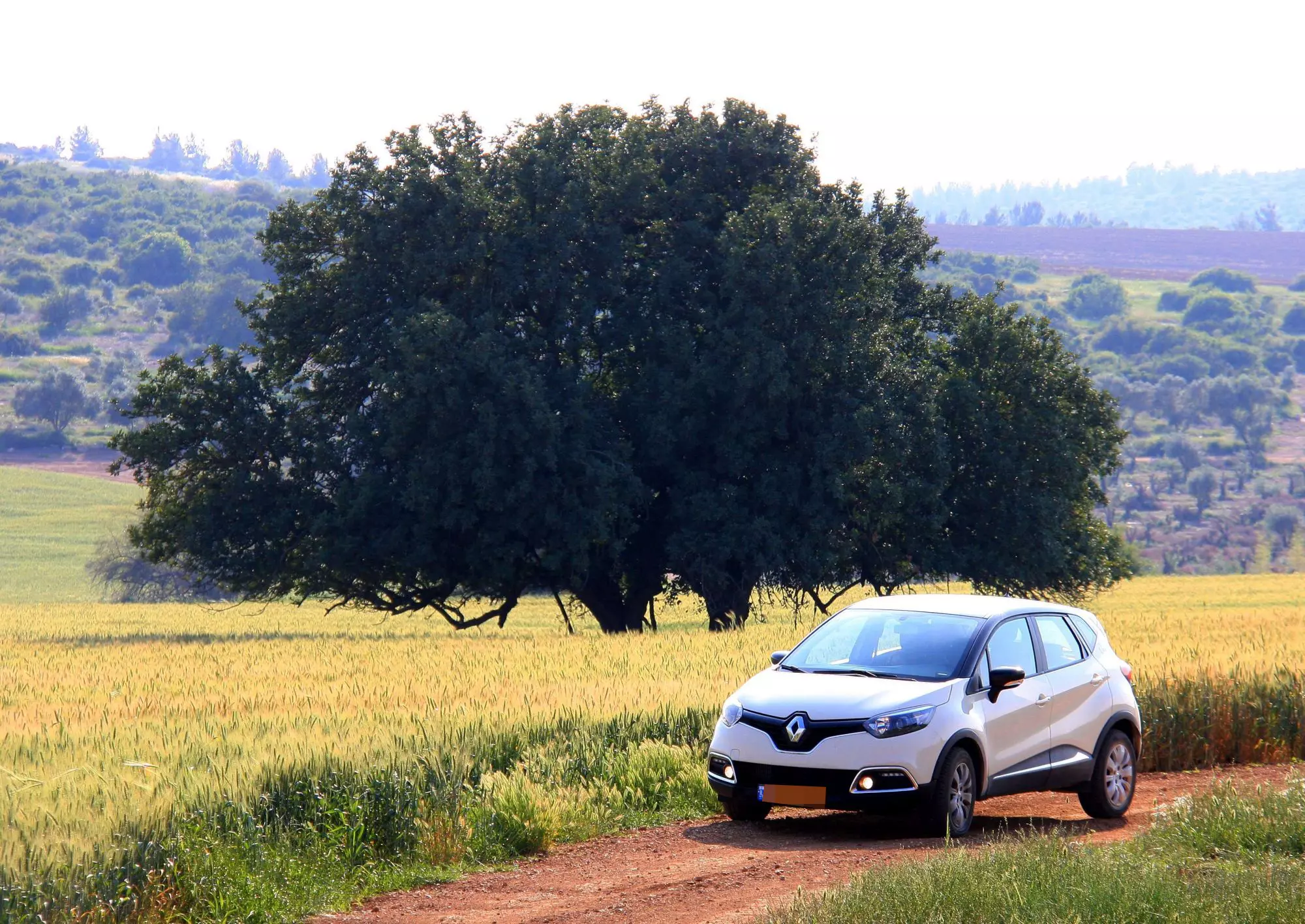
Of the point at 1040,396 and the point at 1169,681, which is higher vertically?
the point at 1040,396

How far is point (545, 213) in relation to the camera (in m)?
29.4

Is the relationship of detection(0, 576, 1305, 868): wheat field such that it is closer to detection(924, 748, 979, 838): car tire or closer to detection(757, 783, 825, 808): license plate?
detection(757, 783, 825, 808): license plate

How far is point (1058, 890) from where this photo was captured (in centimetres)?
736

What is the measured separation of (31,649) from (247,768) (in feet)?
55.4

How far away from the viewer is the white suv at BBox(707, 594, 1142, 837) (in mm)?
10250

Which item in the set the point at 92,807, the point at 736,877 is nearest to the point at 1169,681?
the point at 736,877

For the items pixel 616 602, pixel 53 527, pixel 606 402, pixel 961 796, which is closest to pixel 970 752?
pixel 961 796

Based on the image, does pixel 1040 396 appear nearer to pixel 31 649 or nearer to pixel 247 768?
pixel 31 649

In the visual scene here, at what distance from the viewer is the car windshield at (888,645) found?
1097 cm

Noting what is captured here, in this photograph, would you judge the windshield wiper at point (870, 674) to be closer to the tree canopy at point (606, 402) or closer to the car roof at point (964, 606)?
the car roof at point (964, 606)

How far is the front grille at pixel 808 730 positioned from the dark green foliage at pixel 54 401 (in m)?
166

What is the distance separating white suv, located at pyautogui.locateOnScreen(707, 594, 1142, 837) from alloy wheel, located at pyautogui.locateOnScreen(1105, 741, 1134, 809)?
0.04 ft

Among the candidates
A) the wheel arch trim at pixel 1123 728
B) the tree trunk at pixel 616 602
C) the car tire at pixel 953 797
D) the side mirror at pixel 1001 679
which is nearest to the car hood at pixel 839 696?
the side mirror at pixel 1001 679

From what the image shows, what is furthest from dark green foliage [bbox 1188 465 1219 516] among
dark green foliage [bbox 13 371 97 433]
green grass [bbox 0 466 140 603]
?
dark green foliage [bbox 13 371 97 433]
